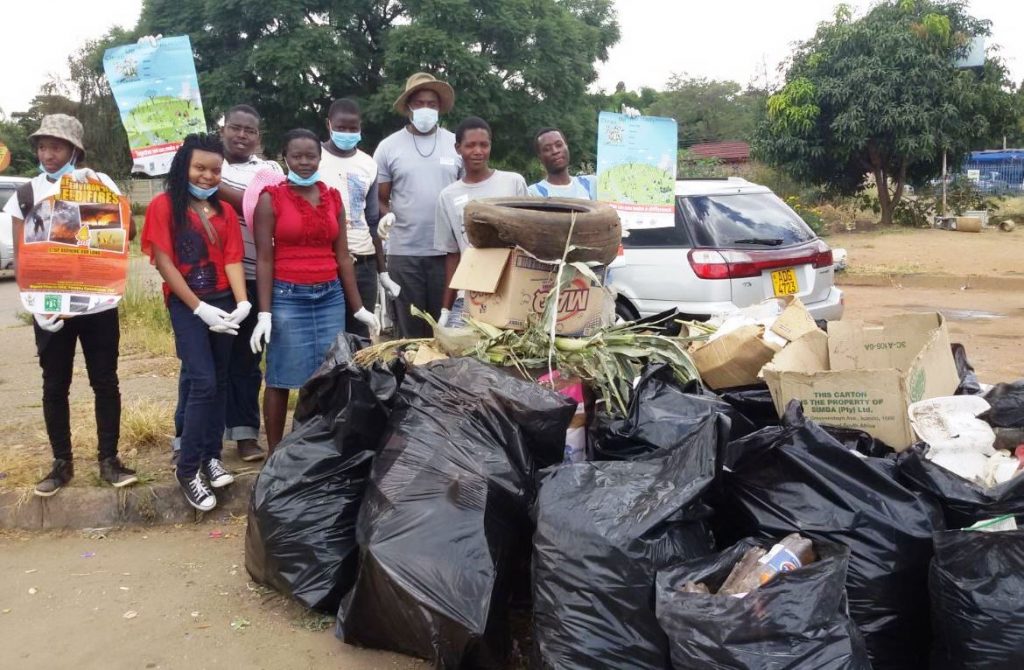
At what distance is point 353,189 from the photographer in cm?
457

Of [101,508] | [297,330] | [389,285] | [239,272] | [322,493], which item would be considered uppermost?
[239,272]

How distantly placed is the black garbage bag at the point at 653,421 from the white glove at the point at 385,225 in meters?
2.02

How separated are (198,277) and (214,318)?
8.4 inches

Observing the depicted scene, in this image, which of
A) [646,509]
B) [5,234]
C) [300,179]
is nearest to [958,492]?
[646,509]

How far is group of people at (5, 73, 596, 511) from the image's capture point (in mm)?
3678

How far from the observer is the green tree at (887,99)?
17578 millimetres

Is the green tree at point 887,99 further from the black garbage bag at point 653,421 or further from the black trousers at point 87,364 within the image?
the black trousers at point 87,364

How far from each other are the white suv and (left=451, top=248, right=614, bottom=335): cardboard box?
1.88 metres

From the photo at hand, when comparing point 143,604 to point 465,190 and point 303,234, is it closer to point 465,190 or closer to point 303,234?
point 303,234

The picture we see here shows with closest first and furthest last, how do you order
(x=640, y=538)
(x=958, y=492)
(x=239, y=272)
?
(x=640, y=538)
(x=958, y=492)
(x=239, y=272)

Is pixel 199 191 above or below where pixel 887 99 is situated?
below

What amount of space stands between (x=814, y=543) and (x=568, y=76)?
81.5ft

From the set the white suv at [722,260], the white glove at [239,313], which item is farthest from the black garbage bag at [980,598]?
the white suv at [722,260]

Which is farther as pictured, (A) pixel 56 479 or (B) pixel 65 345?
(A) pixel 56 479
